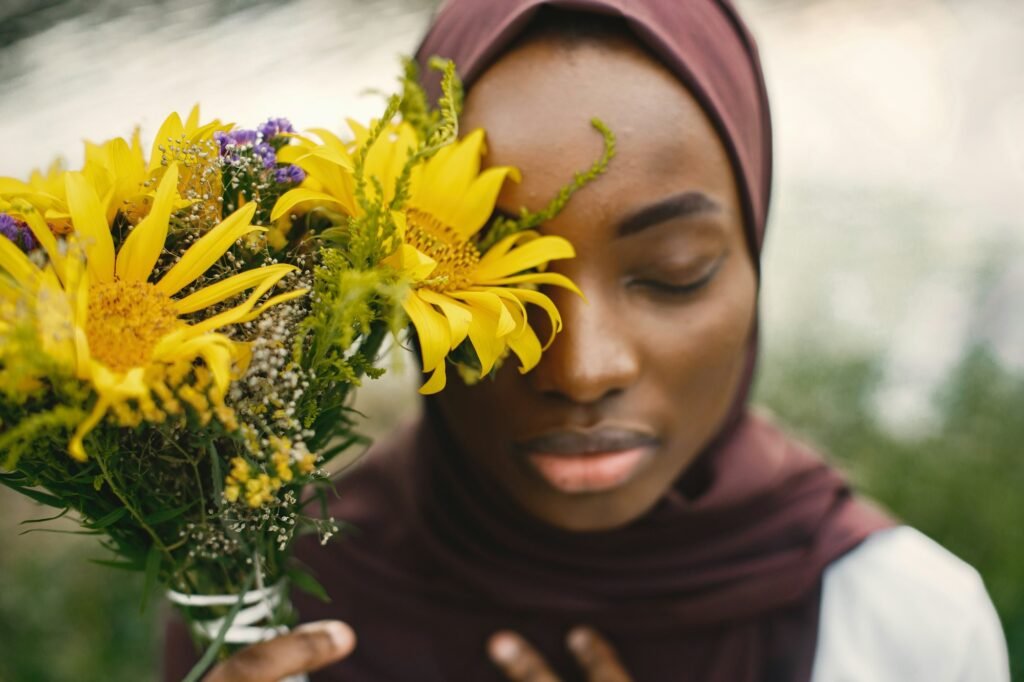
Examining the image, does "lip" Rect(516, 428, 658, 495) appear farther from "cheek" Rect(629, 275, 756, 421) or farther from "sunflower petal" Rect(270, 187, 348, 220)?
"sunflower petal" Rect(270, 187, 348, 220)

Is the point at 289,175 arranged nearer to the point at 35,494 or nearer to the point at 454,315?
the point at 454,315

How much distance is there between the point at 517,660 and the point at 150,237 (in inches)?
34.7

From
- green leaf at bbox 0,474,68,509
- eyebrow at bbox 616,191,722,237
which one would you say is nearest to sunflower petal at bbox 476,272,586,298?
eyebrow at bbox 616,191,722,237

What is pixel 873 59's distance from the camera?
378 cm

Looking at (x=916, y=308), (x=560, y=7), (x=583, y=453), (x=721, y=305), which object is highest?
(x=560, y=7)

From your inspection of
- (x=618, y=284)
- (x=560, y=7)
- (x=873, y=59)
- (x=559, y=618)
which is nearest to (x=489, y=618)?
(x=559, y=618)

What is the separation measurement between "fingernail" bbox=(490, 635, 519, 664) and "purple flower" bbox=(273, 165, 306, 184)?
2.74 feet

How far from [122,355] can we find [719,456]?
39.3 inches

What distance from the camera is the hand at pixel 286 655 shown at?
3.23ft

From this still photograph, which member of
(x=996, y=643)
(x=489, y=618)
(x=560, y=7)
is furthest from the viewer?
(x=489, y=618)

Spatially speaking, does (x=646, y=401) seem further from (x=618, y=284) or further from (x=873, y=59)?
(x=873, y=59)

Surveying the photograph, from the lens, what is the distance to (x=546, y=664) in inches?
52.9

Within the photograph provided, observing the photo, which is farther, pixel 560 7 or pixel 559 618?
pixel 559 618

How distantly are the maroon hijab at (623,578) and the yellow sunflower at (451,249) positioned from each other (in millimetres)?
466
